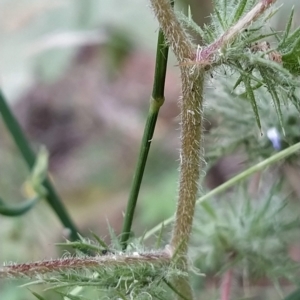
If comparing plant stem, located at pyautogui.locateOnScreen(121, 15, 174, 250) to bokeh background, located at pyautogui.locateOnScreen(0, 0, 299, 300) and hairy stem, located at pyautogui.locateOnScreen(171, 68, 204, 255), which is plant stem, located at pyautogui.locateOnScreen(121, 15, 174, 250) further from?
bokeh background, located at pyautogui.locateOnScreen(0, 0, 299, 300)

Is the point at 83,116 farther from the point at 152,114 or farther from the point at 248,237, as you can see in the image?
the point at 152,114

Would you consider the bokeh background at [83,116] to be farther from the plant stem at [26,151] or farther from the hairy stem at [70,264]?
the hairy stem at [70,264]

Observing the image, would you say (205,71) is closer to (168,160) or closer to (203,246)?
(203,246)

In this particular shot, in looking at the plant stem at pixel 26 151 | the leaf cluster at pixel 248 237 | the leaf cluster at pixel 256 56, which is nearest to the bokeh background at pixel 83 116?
the plant stem at pixel 26 151

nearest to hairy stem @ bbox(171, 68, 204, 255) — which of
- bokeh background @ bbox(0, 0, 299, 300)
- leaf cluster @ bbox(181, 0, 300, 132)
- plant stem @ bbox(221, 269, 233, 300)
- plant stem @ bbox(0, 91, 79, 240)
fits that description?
leaf cluster @ bbox(181, 0, 300, 132)

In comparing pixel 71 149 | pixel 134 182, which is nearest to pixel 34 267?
pixel 134 182

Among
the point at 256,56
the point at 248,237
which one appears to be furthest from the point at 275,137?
the point at 256,56
